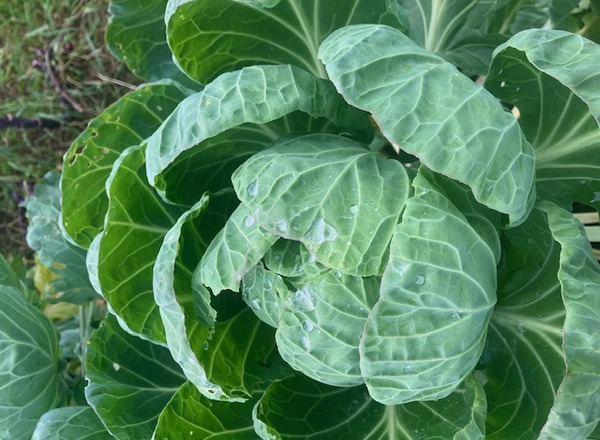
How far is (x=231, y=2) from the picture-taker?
1.48 meters

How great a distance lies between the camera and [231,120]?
4.15 feet

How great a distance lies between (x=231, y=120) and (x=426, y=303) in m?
0.51

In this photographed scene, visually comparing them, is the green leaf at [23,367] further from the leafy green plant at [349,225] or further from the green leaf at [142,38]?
the green leaf at [142,38]

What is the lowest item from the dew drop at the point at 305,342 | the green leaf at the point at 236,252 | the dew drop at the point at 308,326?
the dew drop at the point at 305,342

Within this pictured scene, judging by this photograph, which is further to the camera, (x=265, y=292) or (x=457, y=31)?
(x=457, y=31)

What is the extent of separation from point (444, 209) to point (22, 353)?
1335mm

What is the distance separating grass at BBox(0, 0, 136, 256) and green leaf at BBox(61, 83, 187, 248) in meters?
1.55

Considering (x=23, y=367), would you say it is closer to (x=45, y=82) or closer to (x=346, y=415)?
Result: (x=346, y=415)

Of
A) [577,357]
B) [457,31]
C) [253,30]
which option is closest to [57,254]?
[253,30]

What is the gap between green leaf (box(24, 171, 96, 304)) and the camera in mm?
2188

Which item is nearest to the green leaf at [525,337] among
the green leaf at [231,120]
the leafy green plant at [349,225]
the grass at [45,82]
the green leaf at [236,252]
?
the leafy green plant at [349,225]

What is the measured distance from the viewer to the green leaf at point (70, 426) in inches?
72.4

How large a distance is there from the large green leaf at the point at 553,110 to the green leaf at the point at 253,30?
32cm

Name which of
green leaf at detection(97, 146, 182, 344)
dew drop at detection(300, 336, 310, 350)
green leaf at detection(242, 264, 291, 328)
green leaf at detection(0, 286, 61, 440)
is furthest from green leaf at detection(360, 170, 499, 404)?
green leaf at detection(0, 286, 61, 440)
